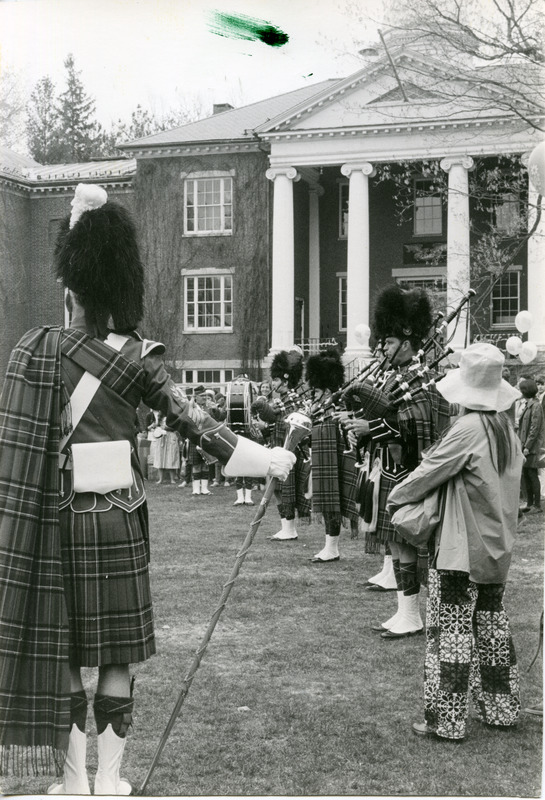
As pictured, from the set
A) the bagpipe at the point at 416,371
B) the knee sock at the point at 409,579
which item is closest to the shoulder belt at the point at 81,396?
the bagpipe at the point at 416,371

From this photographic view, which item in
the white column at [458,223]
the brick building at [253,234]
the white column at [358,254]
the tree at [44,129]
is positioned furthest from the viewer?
the brick building at [253,234]

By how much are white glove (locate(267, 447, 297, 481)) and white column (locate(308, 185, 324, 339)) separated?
27843 mm

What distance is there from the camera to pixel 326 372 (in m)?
9.77

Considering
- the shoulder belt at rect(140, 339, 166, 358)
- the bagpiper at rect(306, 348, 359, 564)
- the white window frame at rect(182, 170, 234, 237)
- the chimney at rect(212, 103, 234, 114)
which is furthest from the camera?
the chimney at rect(212, 103, 234, 114)

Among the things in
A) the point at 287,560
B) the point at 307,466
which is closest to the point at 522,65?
the point at 307,466

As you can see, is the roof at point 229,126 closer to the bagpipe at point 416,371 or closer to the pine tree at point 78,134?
the pine tree at point 78,134

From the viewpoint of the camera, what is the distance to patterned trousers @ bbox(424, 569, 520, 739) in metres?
4.37

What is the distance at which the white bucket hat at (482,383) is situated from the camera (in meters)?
4.46

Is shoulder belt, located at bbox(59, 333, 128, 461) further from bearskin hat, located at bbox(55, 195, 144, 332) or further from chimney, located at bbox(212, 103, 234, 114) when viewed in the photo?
chimney, located at bbox(212, 103, 234, 114)

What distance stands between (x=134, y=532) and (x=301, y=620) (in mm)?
3602

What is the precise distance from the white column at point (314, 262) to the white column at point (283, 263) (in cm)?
292

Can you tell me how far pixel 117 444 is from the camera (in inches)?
134

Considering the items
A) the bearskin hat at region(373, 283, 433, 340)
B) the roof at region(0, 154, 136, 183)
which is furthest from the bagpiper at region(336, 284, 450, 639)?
the roof at region(0, 154, 136, 183)

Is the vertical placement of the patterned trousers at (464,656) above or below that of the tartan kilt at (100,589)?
below
